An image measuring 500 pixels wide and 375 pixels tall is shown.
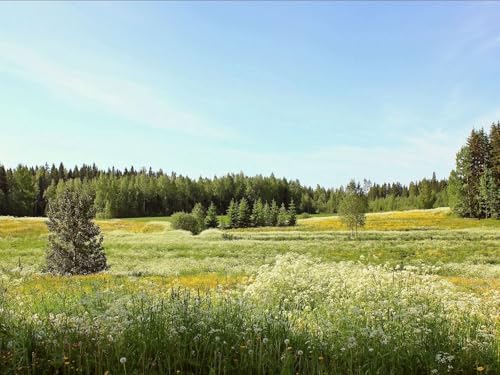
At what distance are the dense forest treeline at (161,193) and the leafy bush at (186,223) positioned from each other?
43073 mm

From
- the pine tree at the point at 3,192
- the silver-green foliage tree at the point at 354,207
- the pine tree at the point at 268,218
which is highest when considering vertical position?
the pine tree at the point at 3,192

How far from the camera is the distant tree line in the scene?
73500 millimetres

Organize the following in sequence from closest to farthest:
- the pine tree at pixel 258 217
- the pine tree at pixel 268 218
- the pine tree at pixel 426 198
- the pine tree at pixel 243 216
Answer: the pine tree at pixel 243 216 < the pine tree at pixel 268 218 < the pine tree at pixel 258 217 < the pine tree at pixel 426 198

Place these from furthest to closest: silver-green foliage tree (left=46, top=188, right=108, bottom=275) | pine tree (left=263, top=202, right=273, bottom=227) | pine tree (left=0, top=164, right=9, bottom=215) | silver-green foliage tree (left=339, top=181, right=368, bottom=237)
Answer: pine tree (left=0, top=164, right=9, bottom=215)
pine tree (left=263, top=202, right=273, bottom=227)
silver-green foliage tree (left=339, top=181, right=368, bottom=237)
silver-green foliage tree (left=46, top=188, right=108, bottom=275)

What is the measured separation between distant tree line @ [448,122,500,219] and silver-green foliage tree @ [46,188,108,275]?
68542 millimetres

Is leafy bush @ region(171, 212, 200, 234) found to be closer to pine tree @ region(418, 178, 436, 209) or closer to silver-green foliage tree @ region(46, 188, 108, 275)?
silver-green foliage tree @ region(46, 188, 108, 275)

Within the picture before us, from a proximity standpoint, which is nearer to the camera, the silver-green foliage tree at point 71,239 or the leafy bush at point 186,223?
the silver-green foliage tree at point 71,239

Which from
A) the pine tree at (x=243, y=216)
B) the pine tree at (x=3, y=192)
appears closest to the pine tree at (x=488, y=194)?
the pine tree at (x=243, y=216)

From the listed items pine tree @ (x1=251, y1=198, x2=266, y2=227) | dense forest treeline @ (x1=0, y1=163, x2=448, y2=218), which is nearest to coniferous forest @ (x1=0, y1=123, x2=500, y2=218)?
dense forest treeline @ (x1=0, y1=163, x2=448, y2=218)

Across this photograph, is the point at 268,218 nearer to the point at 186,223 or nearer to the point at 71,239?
the point at 186,223

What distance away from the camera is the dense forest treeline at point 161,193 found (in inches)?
4237

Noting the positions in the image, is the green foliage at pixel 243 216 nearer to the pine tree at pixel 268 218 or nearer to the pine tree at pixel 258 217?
the pine tree at pixel 258 217

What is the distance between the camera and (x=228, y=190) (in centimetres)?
14000

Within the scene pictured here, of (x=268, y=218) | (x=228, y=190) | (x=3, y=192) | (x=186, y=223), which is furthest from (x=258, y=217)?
(x=3, y=192)
